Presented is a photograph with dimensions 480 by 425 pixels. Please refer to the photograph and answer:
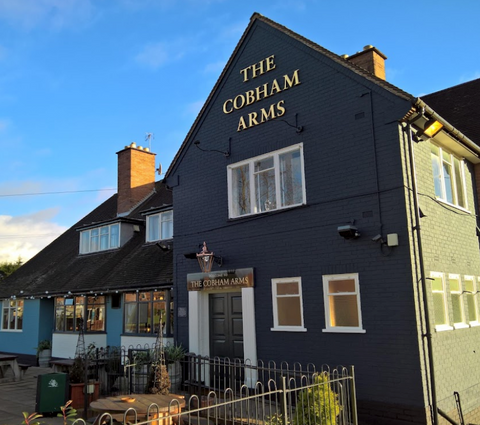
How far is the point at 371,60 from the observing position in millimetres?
13266

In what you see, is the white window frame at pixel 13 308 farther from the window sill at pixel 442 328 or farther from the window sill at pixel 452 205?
the window sill at pixel 452 205

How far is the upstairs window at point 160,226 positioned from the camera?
1819 centimetres

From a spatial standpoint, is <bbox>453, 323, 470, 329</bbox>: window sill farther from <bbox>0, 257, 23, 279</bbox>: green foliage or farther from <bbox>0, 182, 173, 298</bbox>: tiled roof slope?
<bbox>0, 257, 23, 279</bbox>: green foliage

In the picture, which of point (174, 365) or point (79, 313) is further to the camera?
point (79, 313)

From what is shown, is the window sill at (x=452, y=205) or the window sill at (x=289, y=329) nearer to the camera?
the window sill at (x=289, y=329)

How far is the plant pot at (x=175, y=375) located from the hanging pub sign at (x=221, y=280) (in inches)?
81.6

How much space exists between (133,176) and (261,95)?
1131 centimetres

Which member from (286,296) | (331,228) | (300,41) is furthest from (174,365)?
(300,41)

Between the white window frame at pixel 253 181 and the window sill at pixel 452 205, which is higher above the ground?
the white window frame at pixel 253 181

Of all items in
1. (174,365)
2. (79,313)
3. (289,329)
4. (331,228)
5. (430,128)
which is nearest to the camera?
(430,128)

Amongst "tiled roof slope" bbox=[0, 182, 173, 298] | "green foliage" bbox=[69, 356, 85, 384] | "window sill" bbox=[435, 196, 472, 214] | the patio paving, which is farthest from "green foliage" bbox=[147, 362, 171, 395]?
"window sill" bbox=[435, 196, 472, 214]

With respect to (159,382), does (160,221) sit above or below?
above

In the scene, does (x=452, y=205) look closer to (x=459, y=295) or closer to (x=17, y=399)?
(x=459, y=295)

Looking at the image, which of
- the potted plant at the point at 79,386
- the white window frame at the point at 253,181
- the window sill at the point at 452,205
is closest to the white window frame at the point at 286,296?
the white window frame at the point at 253,181
